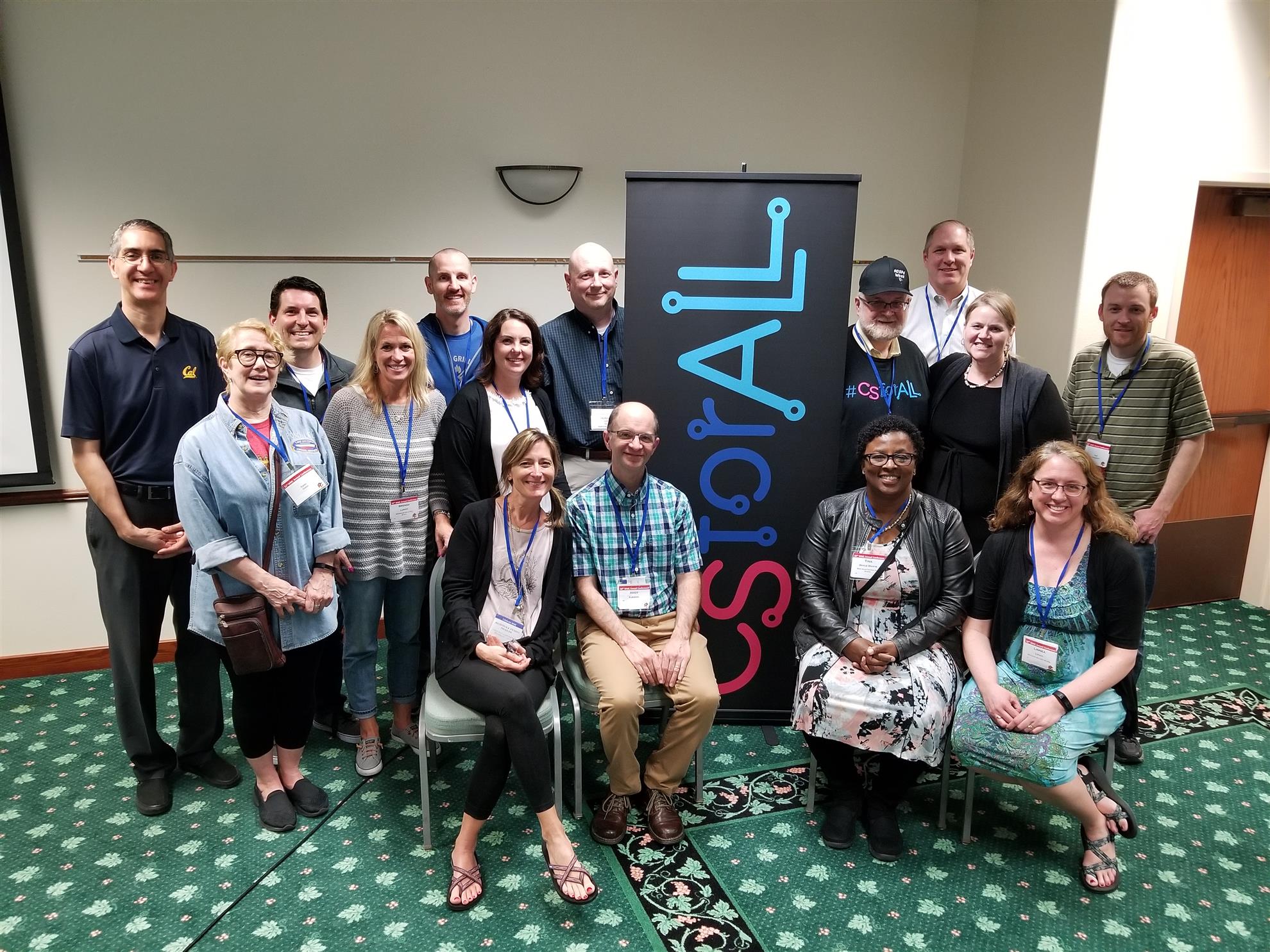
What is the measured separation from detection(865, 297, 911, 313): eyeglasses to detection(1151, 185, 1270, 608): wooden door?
2.15 metres

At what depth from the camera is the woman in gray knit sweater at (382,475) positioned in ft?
8.61

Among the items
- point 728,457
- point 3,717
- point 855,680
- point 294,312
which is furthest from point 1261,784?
point 3,717

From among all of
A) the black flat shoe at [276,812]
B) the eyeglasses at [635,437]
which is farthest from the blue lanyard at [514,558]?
the black flat shoe at [276,812]

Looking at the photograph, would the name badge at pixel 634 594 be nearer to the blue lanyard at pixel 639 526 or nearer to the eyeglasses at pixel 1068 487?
the blue lanyard at pixel 639 526

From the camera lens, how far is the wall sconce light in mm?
3691

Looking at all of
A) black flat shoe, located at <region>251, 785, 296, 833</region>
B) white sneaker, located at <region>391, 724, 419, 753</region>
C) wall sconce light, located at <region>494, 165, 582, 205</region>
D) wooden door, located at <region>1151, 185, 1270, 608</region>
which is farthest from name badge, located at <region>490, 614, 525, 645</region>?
wooden door, located at <region>1151, 185, 1270, 608</region>

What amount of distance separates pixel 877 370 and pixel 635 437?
97cm

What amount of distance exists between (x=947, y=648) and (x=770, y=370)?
1.11 m

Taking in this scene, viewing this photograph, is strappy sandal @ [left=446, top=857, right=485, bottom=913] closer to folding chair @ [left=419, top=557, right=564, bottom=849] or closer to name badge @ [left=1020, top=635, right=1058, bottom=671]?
folding chair @ [left=419, top=557, right=564, bottom=849]

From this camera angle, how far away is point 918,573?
2.51m

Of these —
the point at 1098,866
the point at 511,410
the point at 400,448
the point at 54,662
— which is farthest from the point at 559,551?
the point at 54,662

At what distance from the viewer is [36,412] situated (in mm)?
3346

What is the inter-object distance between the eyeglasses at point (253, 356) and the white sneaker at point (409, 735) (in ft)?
4.73

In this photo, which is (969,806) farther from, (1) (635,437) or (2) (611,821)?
(1) (635,437)
